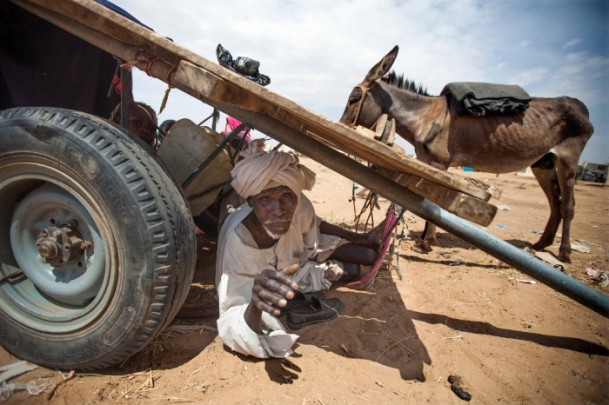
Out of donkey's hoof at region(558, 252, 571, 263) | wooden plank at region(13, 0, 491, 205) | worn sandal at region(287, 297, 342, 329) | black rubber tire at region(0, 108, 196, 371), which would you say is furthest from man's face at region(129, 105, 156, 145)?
donkey's hoof at region(558, 252, 571, 263)

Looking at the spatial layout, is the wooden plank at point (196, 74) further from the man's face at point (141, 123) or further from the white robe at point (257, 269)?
the man's face at point (141, 123)

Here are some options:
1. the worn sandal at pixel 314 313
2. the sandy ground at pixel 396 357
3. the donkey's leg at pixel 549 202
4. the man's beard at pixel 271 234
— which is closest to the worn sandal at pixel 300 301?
the worn sandal at pixel 314 313

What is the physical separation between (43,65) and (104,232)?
6.48 ft

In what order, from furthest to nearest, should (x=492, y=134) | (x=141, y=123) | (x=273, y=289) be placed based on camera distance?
(x=492, y=134)
(x=141, y=123)
(x=273, y=289)

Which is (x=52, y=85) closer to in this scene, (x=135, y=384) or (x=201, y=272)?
(x=201, y=272)

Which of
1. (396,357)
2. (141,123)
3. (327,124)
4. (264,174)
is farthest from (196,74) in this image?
(141,123)

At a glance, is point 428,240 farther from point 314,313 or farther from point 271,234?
point 271,234

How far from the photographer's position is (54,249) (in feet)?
5.24

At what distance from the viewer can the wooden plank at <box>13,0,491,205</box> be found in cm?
124

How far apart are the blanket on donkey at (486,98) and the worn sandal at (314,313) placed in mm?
3597

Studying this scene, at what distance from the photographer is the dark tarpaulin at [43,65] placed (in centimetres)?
222

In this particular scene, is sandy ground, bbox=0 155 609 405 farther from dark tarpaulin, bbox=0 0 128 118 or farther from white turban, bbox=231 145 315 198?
dark tarpaulin, bbox=0 0 128 118

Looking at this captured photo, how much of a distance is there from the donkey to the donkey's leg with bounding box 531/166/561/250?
1cm

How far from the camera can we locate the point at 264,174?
6.97ft
